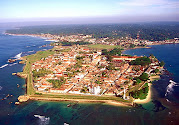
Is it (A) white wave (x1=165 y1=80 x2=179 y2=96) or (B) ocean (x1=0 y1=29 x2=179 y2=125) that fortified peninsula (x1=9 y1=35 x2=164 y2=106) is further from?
(A) white wave (x1=165 y1=80 x2=179 y2=96)

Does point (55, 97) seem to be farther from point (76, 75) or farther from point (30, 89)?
point (76, 75)

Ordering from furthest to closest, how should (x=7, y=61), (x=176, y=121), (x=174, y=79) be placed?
(x=7, y=61)
(x=174, y=79)
(x=176, y=121)

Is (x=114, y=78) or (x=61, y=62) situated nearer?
(x=114, y=78)

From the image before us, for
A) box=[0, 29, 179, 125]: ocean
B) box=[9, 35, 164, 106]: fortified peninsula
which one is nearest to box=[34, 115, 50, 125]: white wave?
box=[0, 29, 179, 125]: ocean

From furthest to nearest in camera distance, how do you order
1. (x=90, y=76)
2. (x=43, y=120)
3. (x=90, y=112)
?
(x=90, y=76)
(x=90, y=112)
(x=43, y=120)

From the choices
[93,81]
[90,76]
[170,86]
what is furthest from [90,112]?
[170,86]

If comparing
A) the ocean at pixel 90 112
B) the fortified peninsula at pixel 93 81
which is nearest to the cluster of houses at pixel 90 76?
the fortified peninsula at pixel 93 81

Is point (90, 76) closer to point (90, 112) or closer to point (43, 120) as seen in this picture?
point (90, 112)

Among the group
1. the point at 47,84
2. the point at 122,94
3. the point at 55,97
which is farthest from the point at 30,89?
the point at 122,94
